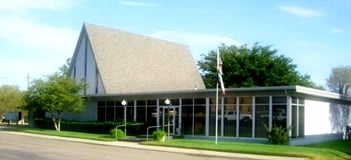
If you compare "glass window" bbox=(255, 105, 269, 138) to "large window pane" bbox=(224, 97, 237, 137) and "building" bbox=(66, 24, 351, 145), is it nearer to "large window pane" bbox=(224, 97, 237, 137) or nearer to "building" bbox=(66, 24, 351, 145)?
"building" bbox=(66, 24, 351, 145)

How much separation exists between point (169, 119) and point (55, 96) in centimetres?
1129

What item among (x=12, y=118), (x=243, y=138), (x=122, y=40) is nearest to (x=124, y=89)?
(x=122, y=40)

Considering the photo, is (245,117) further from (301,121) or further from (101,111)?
(101,111)

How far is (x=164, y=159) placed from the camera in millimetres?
21109

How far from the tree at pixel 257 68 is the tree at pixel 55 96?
17.5 metres

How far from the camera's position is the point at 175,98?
37844 millimetres

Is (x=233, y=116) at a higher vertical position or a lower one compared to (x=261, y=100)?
lower

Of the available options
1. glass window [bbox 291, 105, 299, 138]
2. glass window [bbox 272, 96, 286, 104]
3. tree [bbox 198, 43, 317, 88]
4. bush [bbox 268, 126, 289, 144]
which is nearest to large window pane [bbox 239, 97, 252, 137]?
glass window [bbox 272, 96, 286, 104]

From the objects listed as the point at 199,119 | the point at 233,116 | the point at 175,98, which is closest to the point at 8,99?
the point at 175,98

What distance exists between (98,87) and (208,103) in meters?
15.7

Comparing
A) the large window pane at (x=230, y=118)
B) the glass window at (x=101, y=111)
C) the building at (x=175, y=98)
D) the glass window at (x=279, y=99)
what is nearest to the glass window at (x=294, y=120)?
the building at (x=175, y=98)

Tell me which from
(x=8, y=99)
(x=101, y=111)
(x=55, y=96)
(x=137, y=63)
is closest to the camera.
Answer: (x=55, y=96)

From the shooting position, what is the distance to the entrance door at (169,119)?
124ft

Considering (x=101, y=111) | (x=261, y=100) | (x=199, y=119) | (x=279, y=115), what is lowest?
(x=199, y=119)
